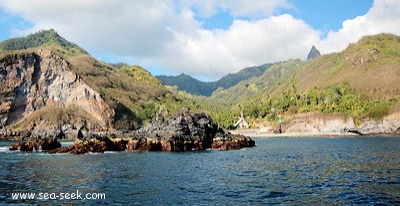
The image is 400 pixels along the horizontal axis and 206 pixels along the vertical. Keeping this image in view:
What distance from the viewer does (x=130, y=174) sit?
43.6 metres

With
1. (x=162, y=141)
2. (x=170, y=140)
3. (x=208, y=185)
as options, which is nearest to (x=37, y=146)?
(x=162, y=141)

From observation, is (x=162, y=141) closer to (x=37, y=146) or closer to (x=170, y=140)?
(x=170, y=140)

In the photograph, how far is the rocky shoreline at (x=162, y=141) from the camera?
81.5 m

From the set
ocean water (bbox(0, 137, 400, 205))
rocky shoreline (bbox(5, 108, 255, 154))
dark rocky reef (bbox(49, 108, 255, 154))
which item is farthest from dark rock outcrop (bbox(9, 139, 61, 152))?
ocean water (bbox(0, 137, 400, 205))

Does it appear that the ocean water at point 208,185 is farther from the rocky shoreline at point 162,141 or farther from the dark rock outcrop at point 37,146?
the dark rock outcrop at point 37,146

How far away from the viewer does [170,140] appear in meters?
86.4

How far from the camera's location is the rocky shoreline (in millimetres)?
81500

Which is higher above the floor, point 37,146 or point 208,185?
point 37,146

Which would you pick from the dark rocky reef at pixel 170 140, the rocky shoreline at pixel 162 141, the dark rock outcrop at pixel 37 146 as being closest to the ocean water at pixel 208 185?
the rocky shoreline at pixel 162 141

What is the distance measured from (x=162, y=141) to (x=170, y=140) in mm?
2071

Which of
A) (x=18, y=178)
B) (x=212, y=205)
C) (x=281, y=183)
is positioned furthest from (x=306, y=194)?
(x=18, y=178)

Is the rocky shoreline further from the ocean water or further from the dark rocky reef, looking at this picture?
the ocean water

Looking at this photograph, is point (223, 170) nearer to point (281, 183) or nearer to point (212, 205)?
point (281, 183)

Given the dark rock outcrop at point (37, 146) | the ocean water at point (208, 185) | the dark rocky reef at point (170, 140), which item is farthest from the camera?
the dark rock outcrop at point (37, 146)
